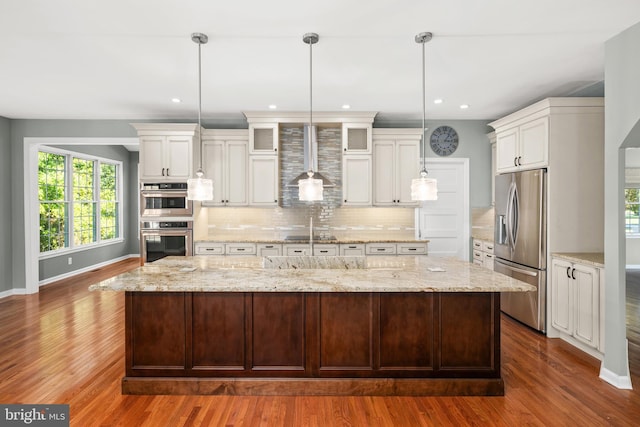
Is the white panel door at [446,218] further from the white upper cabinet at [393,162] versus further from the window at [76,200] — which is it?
the window at [76,200]

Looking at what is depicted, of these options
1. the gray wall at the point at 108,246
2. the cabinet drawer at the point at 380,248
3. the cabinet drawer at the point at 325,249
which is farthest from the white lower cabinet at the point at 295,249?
the gray wall at the point at 108,246

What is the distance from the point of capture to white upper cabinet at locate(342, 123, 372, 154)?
5043 millimetres

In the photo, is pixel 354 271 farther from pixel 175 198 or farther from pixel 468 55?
pixel 175 198

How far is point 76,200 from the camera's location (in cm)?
705

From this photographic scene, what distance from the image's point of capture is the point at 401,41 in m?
2.90

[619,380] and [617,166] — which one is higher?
[617,166]

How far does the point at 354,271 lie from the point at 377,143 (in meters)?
2.81

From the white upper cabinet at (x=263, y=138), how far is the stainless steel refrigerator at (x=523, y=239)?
3060mm

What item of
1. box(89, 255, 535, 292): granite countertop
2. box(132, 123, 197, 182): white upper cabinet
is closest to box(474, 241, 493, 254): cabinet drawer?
box(89, 255, 535, 292): granite countertop

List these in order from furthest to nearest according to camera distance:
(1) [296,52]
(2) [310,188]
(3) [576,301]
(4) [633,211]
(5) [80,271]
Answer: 1. (4) [633,211]
2. (5) [80,271]
3. (3) [576,301]
4. (1) [296,52]
5. (2) [310,188]

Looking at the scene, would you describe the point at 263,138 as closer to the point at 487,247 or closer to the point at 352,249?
the point at 352,249

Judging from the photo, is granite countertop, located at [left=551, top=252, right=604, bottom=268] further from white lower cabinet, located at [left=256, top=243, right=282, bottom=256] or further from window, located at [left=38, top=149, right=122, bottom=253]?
window, located at [left=38, top=149, right=122, bottom=253]

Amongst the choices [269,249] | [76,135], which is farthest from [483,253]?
[76,135]

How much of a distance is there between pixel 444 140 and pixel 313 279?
3898 mm
